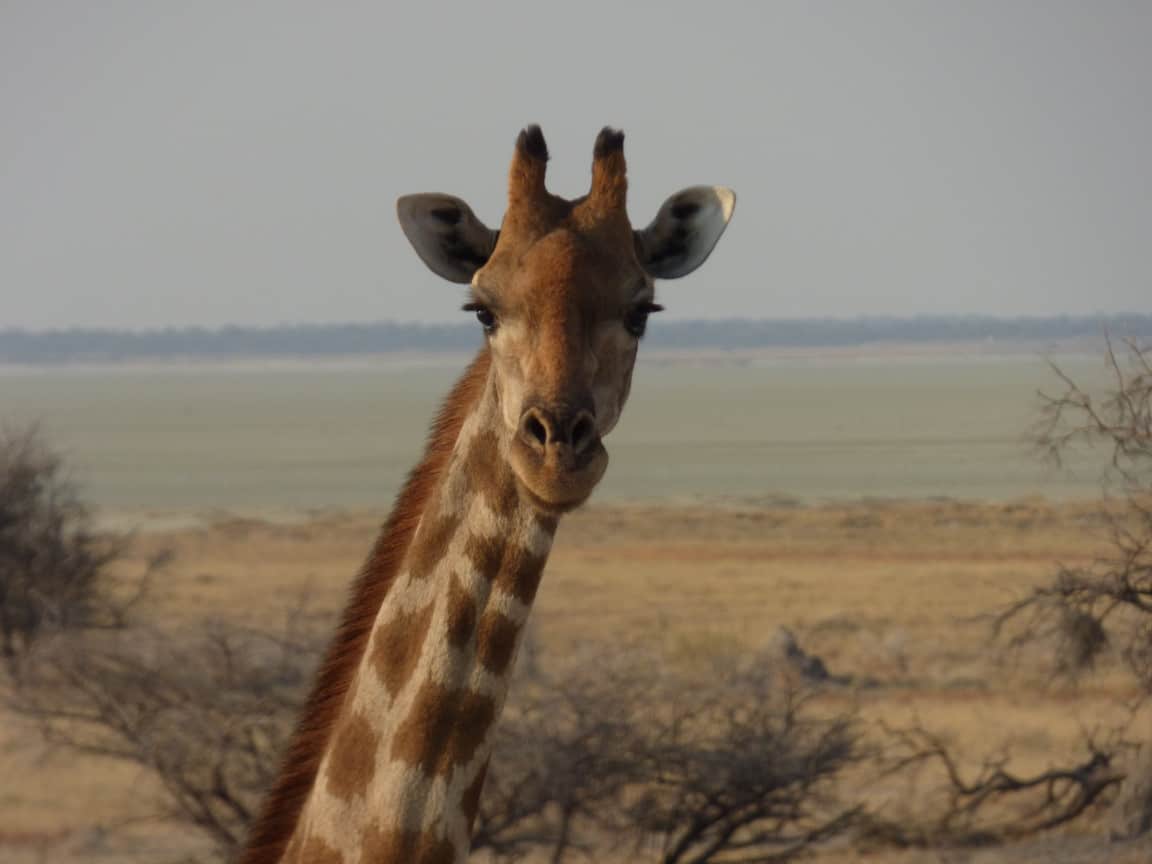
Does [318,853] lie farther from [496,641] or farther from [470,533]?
[470,533]

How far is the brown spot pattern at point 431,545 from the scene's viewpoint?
16.3 ft

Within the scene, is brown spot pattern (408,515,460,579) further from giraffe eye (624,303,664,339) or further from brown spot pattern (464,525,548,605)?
giraffe eye (624,303,664,339)

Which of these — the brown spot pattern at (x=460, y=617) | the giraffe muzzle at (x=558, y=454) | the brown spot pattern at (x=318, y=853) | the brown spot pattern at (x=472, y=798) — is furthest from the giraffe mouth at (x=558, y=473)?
the brown spot pattern at (x=318, y=853)

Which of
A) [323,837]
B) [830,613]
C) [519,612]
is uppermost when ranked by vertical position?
[830,613]

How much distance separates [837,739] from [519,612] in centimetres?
989

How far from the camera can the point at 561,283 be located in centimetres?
499

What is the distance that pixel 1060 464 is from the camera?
12.9 meters

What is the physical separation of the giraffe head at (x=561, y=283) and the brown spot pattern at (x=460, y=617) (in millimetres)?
283

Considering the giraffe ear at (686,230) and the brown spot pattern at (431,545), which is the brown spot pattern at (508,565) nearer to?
the brown spot pattern at (431,545)

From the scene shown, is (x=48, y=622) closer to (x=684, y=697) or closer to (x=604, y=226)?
(x=684, y=697)

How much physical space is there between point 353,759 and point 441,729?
252mm

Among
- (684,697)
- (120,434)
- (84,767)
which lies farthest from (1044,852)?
(120,434)

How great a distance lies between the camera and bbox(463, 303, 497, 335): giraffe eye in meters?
5.11

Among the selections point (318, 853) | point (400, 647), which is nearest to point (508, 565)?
point (400, 647)
